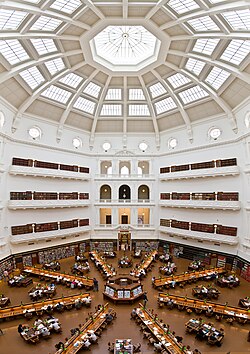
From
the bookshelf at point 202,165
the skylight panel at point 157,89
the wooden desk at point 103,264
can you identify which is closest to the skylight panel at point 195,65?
the skylight panel at point 157,89

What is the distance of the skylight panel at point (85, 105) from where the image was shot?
1161 inches

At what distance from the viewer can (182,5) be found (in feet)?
56.6

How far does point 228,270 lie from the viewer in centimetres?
2505

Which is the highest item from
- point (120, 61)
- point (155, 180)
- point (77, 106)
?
point (120, 61)

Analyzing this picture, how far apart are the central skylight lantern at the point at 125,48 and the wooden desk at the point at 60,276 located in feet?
67.4

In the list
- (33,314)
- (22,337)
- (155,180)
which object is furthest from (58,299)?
(155,180)

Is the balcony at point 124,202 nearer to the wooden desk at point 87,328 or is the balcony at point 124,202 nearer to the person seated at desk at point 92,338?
the wooden desk at point 87,328

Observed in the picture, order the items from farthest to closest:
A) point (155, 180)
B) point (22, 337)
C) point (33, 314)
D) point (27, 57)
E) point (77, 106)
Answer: point (155, 180), point (77, 106), point (27, 57), point (33, 314), point (22, 337)

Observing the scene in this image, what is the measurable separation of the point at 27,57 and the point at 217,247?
26.2m

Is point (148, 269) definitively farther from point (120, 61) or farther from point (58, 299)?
point (120, 61)

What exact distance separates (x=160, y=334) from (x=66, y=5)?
72.6 feet

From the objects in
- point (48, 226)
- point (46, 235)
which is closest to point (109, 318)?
point (46, 235)

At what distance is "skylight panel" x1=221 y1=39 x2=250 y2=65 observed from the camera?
19281 millimetres

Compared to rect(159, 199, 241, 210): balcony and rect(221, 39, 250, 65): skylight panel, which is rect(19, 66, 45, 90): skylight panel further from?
rect(159, 199, 241, 210): balcony
